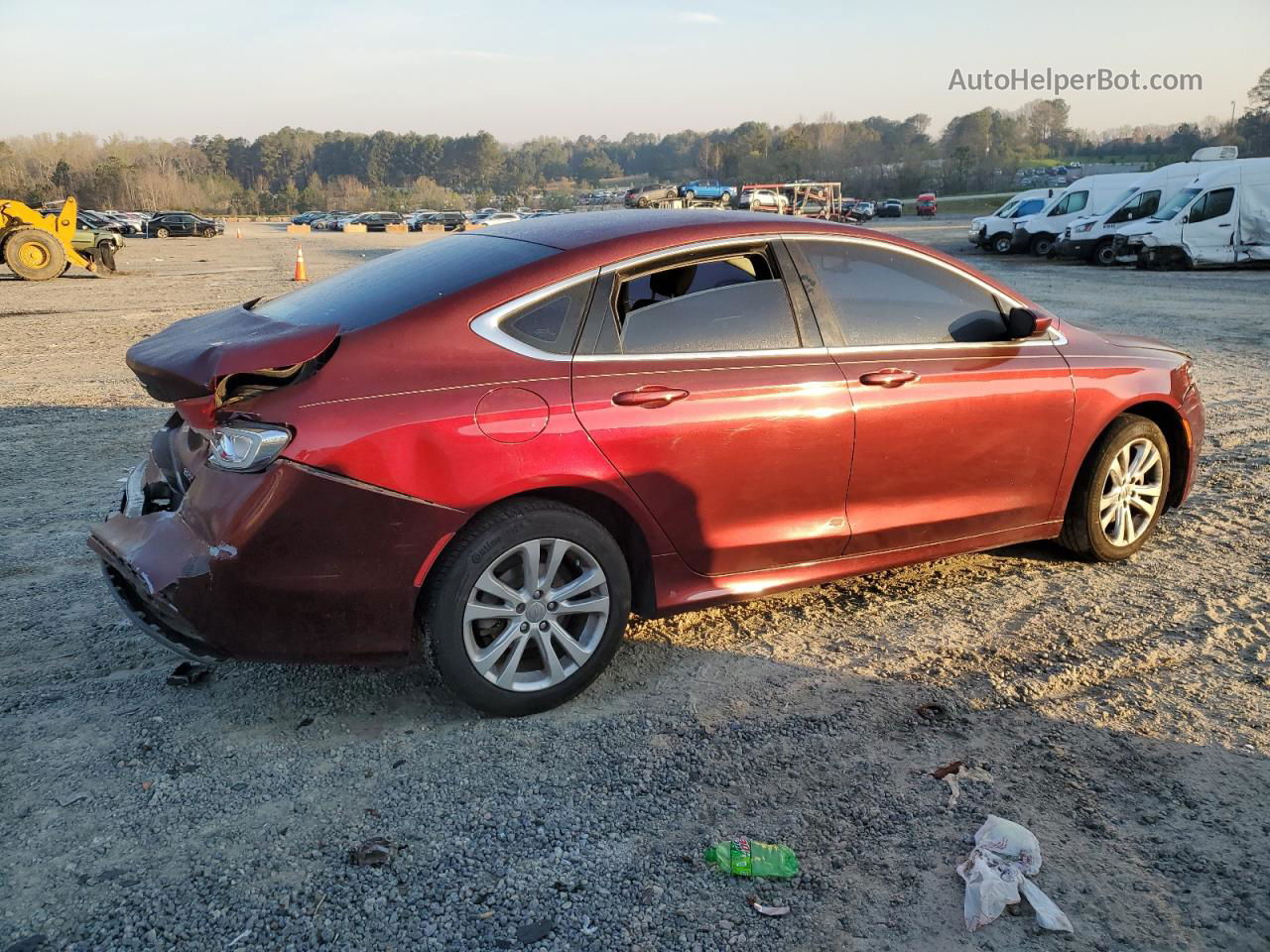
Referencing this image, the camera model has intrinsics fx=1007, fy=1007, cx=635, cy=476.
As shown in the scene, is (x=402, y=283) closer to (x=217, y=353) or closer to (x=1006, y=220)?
(x=217, y=353)

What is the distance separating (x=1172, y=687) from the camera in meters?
3.83

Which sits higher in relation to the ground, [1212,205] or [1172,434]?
[1212,205]

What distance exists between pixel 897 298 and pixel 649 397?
140 cm

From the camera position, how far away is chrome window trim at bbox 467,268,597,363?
3.48 meters

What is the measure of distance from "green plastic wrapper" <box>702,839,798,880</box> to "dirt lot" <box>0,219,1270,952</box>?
0.16 feet

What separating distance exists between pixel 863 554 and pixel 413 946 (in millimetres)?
2486

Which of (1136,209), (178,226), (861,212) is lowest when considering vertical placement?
(1136,209)

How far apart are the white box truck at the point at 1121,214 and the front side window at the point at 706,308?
24.4m

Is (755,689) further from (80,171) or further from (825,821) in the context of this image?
(80,171)

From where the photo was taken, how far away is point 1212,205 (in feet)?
73.9

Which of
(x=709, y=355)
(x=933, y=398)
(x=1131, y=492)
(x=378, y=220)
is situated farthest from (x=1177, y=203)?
(x=378, y=220)

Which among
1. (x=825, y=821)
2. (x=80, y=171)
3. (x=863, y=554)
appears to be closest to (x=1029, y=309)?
(x=863, y=554)

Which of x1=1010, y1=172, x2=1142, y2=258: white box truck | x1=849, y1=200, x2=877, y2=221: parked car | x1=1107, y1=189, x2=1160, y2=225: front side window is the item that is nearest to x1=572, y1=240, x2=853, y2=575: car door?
x1=1107, y1=189, x2=1160, y2=225: front side window

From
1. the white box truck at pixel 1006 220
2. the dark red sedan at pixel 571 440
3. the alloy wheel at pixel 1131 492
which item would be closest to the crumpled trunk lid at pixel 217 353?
the dark red sedan at pixel 571 440
